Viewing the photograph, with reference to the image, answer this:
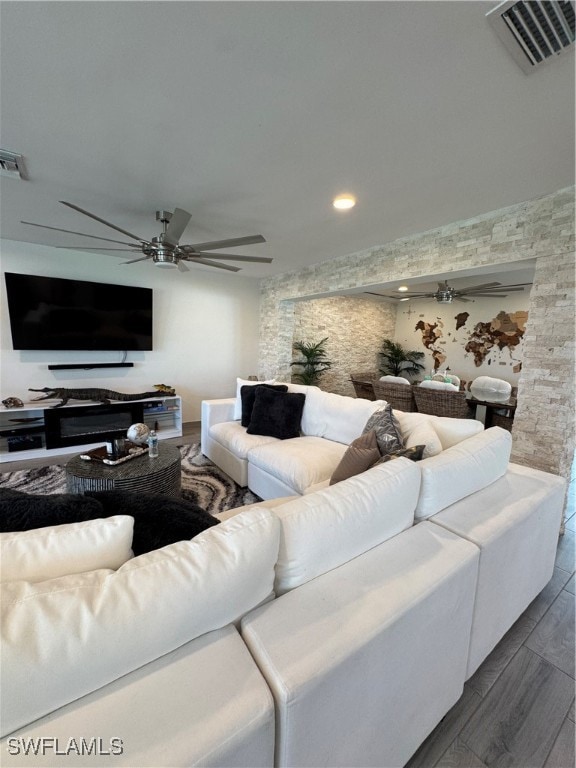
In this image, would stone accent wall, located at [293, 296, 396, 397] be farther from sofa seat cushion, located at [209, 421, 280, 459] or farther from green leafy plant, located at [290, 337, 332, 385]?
sofa seat cushion, located at [209, 421, 280, 459]

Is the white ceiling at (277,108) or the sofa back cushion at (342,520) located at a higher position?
the white ceiling at (277,108)

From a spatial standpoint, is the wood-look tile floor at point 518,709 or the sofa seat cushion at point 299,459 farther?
the sofa seat cushion at point 299,459

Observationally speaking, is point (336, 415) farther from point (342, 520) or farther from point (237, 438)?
point (342, 520)

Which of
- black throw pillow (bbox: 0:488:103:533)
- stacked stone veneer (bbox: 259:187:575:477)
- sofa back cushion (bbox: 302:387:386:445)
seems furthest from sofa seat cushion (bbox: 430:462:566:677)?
black throw pillow (bbox: 0:488:103:533)

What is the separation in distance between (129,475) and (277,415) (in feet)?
4.39

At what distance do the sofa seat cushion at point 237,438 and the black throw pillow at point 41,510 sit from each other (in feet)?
5.72

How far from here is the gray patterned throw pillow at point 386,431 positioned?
6.14 ft

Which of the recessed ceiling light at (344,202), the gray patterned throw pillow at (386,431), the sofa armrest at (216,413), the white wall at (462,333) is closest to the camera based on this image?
the gray patterned throw pillow at (386,431)

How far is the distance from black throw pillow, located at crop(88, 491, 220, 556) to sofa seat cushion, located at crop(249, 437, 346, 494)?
111 centimetres

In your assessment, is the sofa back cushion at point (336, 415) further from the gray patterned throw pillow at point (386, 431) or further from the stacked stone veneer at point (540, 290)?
the stacked stone veneer at point (540, 290)

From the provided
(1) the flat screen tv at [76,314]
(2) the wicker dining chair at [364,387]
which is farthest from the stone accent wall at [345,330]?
(1) the flat screen tv at [76,314]

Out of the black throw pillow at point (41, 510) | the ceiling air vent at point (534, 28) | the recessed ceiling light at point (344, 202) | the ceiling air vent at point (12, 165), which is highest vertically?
the ceiling air vent at point (534, 28)

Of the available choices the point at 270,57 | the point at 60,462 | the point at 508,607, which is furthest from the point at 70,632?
the point at 60,462

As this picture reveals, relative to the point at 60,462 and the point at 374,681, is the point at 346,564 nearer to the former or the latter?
the point at 374,681
